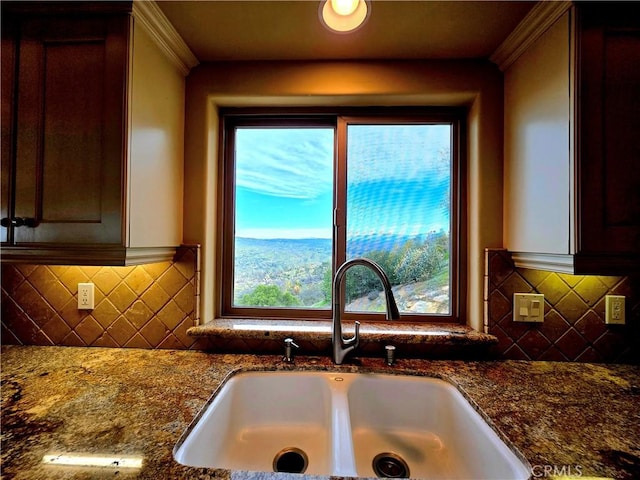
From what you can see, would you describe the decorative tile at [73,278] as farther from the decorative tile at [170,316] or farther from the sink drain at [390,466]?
the sink drain at [390,466]

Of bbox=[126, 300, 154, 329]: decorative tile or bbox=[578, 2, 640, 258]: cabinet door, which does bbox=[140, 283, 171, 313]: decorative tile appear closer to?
bbox=[126, 300, 154, 329]: decorative tile

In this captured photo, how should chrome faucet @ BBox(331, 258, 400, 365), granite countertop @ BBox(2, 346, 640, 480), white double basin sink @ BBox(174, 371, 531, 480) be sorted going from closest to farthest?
1. granite countertop @ BBox(2, 346, 640, 480)
2. white double basin sink @ BBox(174, 371, 531, 480)
3. chrome faucet @ BBox(331, 258, 400, 365)

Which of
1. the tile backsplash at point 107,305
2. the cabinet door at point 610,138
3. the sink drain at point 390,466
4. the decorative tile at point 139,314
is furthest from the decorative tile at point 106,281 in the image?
the cabinet door at point 610,138

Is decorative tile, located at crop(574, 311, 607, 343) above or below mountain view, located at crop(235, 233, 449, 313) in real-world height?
below

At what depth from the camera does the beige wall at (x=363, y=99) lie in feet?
3.99

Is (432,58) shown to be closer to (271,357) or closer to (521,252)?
(521,252)

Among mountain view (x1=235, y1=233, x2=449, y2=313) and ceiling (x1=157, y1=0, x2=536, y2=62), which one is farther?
mountain view (x1=235, y1=233, x2=449, y2=313)

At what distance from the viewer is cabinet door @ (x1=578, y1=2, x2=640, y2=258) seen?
85 cm

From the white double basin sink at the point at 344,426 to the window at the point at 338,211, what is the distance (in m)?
0.37

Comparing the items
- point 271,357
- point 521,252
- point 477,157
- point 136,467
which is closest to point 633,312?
point 521,252

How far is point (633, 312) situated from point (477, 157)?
0.90 metres

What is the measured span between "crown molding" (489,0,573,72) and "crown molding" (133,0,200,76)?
1.32 meters

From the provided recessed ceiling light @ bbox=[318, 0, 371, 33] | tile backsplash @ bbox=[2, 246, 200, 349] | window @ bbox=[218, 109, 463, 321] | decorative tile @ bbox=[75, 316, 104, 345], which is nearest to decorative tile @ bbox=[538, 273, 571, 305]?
window @ bbox=[218, 109, 463, 321]

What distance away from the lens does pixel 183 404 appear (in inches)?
32.4
